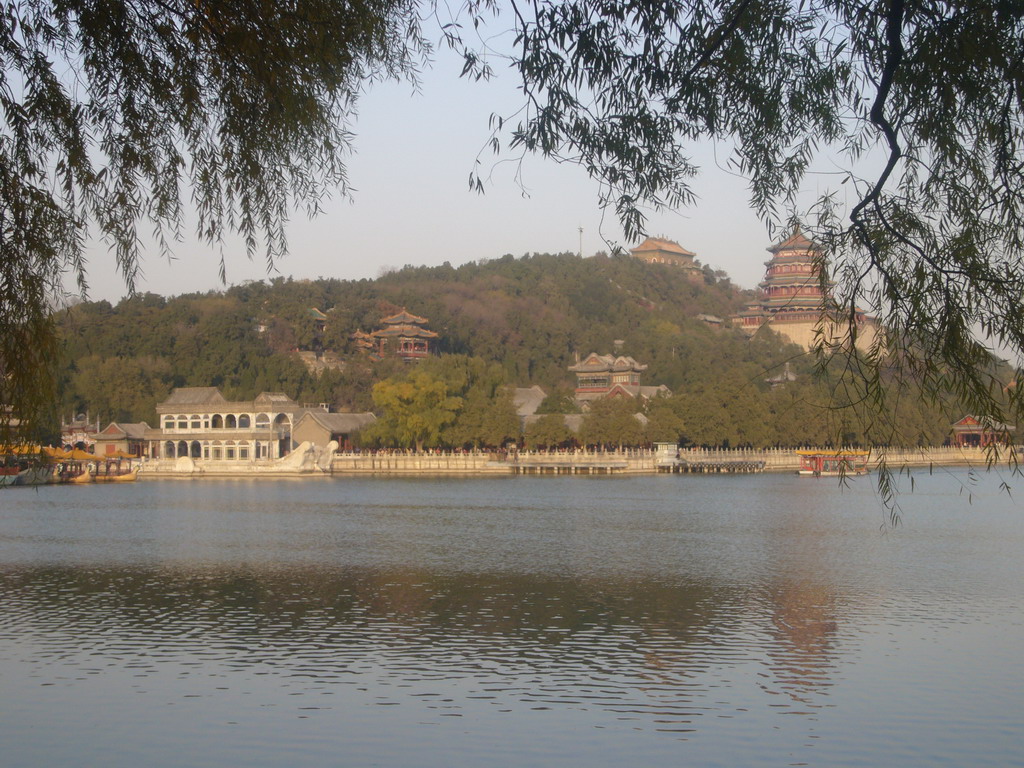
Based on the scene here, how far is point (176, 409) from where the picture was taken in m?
50.9

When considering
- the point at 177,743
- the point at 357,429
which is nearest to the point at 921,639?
the point at 177,743

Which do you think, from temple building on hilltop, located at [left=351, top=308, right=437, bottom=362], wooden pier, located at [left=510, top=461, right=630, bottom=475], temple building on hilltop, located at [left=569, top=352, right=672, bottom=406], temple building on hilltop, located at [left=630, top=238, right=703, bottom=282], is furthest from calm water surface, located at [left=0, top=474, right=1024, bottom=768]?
temple building on hilltop, located at [left=630, top=238, right=703, bottom=282]

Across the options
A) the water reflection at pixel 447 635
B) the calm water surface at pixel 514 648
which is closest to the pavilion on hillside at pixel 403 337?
the calm water surface at pixel 514 648

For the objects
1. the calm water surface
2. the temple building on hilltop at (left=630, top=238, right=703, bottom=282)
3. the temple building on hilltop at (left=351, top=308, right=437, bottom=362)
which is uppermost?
the temple building on hilltop at (left=630, top=238, right=703, bottom=282)

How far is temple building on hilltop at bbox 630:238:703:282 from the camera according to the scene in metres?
96.2

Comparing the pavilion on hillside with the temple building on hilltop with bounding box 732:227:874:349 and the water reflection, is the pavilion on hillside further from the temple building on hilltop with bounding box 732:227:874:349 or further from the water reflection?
the water reflection

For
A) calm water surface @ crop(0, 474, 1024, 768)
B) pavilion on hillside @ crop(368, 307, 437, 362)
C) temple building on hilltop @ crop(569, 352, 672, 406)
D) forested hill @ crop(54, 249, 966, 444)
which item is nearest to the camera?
calm water surface @ crop(0, 474, 1024, 768)

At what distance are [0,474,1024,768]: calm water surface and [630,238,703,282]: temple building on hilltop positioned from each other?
7599 centimetres

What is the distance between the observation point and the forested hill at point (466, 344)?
1837 inches

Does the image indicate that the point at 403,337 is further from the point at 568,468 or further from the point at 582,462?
the point at 582,462

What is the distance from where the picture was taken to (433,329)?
65938mm

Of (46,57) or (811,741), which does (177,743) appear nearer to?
(811,741)

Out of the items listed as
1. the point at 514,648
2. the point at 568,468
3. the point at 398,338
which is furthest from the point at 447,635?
the point at 398,338

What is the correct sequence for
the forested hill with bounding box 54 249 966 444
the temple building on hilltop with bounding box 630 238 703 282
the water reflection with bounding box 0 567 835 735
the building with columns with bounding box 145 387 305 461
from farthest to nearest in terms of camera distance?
1. the temple building on hilltop with bounding box 630 238 703 282
2. the building with columns with bounding box 145 387 305 461
3. the forested hill with bounding box 54 249 966 444
4. the water reflection with bounding box 0 567 835 735
